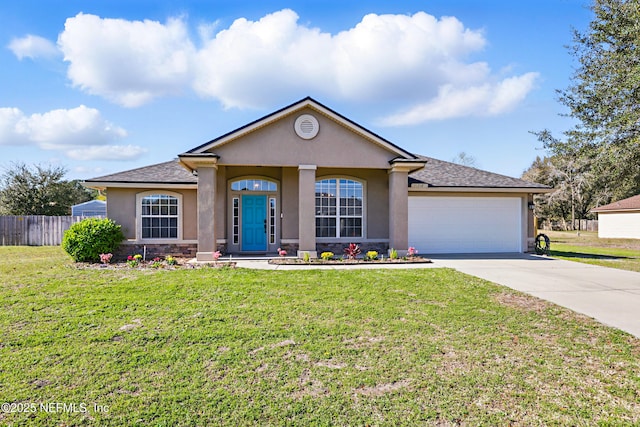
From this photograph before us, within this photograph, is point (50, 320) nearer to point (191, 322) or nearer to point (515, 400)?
point (191, 322)

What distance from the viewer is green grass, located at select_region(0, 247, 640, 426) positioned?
3297mm

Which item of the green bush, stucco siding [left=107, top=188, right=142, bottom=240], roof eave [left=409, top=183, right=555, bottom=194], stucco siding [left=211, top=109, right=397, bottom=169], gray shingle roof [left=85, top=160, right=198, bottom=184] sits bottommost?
the green bush

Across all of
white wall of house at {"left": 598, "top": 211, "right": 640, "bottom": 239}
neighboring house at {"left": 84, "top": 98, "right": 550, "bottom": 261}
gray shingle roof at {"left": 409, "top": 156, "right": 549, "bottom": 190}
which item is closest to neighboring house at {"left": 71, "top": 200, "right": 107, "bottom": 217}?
neighboring house at {"left": 84, "top": 98, "right": 550, "bottom": 261}

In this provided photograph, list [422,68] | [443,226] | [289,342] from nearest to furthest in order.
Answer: [289,342], [422,68], [443,226]

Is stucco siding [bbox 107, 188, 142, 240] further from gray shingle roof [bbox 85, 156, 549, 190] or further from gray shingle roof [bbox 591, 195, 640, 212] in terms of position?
gray shingle roof [bbox 591, 195, 640, 212]

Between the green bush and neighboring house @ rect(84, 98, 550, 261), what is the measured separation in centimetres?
86

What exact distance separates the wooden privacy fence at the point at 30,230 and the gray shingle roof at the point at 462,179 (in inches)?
740

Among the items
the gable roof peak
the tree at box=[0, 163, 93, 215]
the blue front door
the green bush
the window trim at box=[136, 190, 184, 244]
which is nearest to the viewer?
the green bush

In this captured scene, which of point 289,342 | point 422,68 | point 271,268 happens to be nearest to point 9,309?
point 289,342

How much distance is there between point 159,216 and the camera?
45.3ft

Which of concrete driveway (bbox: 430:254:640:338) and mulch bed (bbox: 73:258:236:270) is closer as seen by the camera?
concrete driveway (bbox: 430:254:640:338)

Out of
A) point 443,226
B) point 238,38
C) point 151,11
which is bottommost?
point 443,226

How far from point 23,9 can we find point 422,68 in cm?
1167

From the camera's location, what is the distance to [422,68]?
42.7ft
